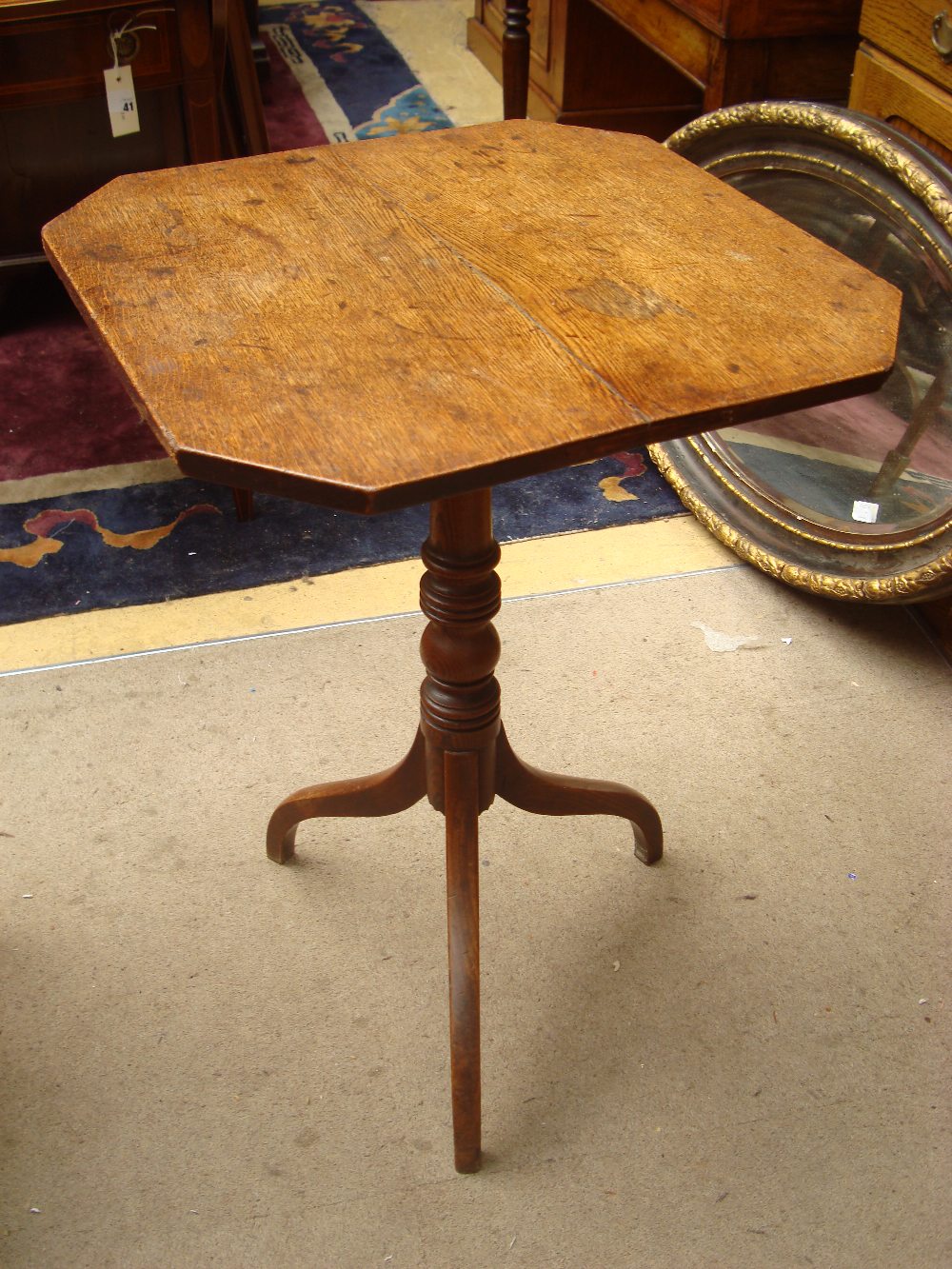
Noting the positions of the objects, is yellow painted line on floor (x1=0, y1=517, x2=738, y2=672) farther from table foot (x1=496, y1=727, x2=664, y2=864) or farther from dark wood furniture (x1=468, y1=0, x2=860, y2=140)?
dark wood furniture (x1=468, y1=0, x2=860, y2=140)

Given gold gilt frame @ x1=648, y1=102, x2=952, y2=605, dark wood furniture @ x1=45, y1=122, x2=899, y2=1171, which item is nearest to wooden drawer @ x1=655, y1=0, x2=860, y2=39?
gold gilt frame @ x1=648, y1=102, x2=952, y2=605

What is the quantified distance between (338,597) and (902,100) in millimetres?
1068

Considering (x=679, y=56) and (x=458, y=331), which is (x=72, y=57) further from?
(x=458, y=331)

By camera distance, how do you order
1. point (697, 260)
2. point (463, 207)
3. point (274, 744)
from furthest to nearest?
point (274, 744) < point (463, 207) < point (697, 260)

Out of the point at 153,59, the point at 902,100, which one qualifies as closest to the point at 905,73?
the point at 902,100

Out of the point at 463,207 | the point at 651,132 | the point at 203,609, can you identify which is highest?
the point at 463,207

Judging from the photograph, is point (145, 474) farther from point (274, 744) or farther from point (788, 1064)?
point (788, 1064)

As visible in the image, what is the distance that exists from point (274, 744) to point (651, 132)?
1953 millimetres

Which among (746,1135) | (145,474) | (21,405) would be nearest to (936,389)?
(746,1135)

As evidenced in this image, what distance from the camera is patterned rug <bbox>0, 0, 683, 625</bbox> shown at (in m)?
2.01

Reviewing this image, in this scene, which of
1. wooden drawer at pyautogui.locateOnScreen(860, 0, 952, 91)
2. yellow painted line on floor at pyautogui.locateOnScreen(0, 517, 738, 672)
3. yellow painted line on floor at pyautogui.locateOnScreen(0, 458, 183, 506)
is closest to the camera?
wooden drawer at pyautogui.locateOnScreen(860, 0, 952, 91)

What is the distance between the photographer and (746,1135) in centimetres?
126

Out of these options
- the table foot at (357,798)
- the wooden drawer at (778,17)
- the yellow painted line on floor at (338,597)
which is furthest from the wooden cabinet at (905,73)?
the table foot at (357,798)

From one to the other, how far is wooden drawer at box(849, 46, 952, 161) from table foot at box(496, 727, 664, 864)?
952mm
